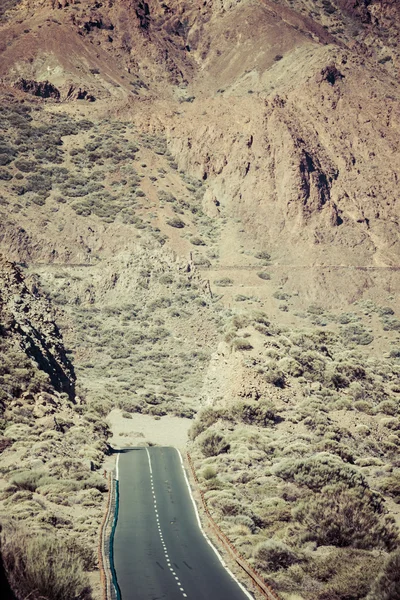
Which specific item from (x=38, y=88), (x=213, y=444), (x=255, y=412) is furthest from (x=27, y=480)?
(x=38, y=88)

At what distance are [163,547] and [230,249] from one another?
74.5 metres

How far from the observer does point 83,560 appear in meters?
20.8

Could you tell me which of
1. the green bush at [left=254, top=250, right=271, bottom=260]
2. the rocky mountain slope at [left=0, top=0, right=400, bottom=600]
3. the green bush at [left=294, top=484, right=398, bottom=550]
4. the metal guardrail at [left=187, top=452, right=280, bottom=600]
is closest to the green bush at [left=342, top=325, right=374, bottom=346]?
the rocky mountain slope at [left=0, top=0, right=400, bottom=600]

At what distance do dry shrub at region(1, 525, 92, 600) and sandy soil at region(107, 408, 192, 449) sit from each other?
2714 cm

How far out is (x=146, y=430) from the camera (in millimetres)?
54438

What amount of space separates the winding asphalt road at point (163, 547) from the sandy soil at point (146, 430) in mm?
12431

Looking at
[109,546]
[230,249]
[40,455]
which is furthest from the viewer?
[230,249]

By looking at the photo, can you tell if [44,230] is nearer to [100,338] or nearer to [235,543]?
[100,338]

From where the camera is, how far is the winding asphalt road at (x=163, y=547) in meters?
19.8

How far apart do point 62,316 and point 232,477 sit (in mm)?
49647

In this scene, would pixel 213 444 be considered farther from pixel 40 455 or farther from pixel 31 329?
pixel 31 329

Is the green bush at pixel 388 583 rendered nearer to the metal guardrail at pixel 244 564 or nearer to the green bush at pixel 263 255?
the metal guardrail at pixel 244 564

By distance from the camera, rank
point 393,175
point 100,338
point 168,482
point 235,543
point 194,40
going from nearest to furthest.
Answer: point 235,543 → point 168,482 → point 100,338 → point 393,175 → point 194,40

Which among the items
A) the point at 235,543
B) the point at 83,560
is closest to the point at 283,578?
the point at 235,543
